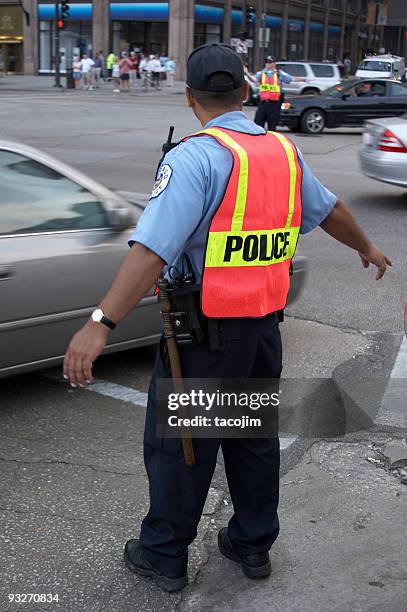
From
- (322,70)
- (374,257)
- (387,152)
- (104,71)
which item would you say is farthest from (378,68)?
(374,257)

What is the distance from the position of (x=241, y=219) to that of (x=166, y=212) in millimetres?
262

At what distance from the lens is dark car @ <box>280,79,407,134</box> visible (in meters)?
21.9

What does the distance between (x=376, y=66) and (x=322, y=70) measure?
9699 mm

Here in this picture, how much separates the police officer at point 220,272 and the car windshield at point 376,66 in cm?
4042

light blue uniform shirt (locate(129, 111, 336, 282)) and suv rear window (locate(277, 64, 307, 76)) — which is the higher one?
suv rear window (locate(277, 64, 307, 76))

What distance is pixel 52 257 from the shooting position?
15.0 feet

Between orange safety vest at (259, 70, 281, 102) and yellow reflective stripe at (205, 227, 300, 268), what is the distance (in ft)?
54.7

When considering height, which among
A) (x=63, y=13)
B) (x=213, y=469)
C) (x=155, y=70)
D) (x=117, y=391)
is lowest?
(x=117, y=391)

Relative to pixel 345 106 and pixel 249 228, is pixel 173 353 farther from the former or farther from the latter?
pixel 345 106

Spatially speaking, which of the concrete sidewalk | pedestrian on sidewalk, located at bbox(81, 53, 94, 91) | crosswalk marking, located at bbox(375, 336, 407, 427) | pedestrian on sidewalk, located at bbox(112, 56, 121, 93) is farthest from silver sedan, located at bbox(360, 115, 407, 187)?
pedestrian on sidewalk, located at bbox(81, 53, 94, 91)

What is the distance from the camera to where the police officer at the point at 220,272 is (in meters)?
2.58

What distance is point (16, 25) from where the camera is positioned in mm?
54719

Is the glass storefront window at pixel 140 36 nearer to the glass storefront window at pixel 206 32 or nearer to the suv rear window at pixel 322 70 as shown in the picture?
the glass storefront window at pixel 206 32

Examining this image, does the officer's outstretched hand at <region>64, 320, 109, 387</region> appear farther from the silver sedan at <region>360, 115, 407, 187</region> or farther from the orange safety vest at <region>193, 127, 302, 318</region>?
the silver sedan at <region>360, 115, 407, 187</region>
